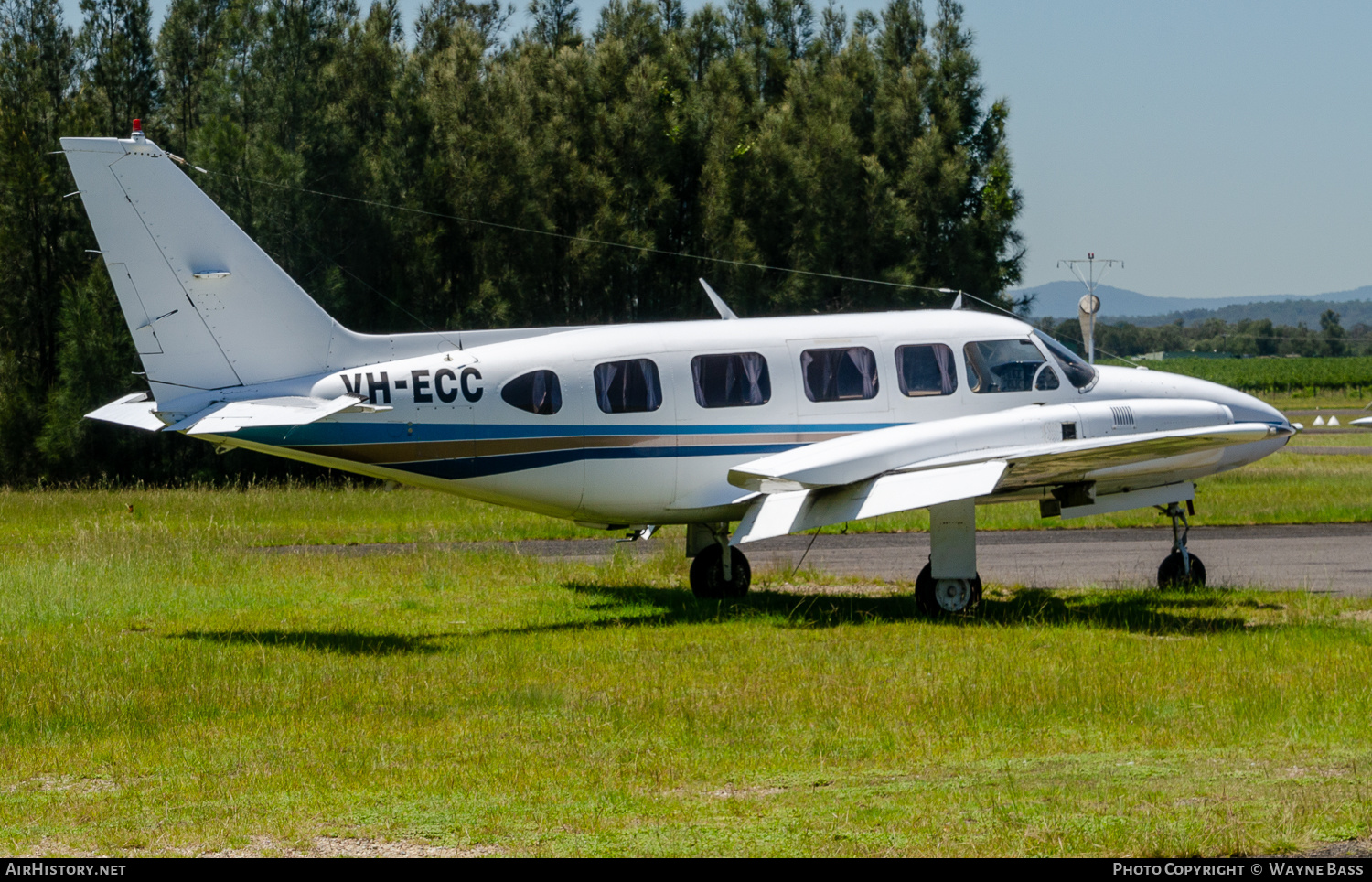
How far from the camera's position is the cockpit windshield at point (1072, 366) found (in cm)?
1592

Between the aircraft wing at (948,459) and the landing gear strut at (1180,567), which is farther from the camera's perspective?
the landing gear strut at (1180,567)

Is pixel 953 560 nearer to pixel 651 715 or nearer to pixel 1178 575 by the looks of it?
pixel 1178 575

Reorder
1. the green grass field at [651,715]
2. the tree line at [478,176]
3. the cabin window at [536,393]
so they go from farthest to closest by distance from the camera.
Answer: the tree line at [478,176], the cabin window at [536,393], the green grass field at [651,715]

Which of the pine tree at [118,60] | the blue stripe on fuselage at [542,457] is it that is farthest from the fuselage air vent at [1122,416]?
the pine tree at [118,60]

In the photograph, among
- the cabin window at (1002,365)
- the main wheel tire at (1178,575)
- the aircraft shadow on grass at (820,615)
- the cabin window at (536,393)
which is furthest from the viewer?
the main wheel tire at (1178,575)

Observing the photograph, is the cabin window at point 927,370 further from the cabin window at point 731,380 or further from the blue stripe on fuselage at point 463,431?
the cabin window at point 731,380

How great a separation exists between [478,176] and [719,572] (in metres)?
29.5

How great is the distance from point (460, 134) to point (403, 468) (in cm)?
3141

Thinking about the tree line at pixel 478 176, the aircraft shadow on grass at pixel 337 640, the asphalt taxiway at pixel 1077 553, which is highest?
the tree line at pixel 478 176

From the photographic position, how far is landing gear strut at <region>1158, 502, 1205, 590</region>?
52.2 feet

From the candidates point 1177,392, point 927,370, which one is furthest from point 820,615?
point 1177,392

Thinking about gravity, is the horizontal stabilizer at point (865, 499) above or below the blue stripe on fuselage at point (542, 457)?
below

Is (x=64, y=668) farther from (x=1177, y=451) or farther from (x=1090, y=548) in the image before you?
(x=1090, y=548)

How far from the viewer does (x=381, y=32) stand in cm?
4631
